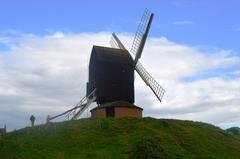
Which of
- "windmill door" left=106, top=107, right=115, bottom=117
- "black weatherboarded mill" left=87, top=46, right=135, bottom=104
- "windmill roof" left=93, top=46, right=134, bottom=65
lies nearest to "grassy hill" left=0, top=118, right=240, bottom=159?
"windmill door" left=106, top=107, right=115, bottom=117

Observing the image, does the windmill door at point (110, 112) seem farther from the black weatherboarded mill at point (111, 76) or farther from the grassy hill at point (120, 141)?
the grassy hill at point (120, 141)

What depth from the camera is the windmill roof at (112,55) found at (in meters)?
57.8

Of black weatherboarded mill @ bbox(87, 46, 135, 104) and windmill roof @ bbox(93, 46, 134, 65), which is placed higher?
windmill roof @ bbox(93, 46, 134, 65)

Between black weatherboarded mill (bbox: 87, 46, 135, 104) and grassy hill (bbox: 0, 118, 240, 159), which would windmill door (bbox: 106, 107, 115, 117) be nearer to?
black weatherboarded mill (bbox: 87, 46, 135, 104)

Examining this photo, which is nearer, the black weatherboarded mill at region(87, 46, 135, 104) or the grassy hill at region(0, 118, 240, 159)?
the grassy hill at region(0, 118, 240, 159)

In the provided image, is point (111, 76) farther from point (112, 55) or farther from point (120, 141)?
point (120, 141)

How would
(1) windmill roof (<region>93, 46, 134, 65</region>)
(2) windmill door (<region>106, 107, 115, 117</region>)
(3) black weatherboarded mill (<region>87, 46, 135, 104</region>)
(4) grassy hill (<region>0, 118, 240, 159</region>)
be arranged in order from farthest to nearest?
(1) windmill roof (<region>93, 46, 134, 65</region>), (3) black weatherboarded mill (<region>87, 46, 135, 104</region>), (2) windmill door (<region>106, 107, 115, 117</region>), (4) grassy hill (<region>0, 118, 240, 159</region>)

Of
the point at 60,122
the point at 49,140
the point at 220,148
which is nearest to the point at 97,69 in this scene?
the point at 60,122

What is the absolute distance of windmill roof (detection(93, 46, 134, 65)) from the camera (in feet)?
190

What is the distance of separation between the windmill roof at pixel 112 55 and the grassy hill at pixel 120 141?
8128 millimetres

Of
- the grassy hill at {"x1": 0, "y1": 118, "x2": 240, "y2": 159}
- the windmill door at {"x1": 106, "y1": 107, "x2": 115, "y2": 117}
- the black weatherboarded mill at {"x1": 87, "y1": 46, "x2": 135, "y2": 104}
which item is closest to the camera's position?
the grassy hill at {"x1": 0, "y1": 118, "x2": 240, "y2": 159}

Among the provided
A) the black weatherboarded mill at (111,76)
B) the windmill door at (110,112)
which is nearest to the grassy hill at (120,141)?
the windmill door at (110,112)

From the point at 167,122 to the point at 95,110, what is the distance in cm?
940

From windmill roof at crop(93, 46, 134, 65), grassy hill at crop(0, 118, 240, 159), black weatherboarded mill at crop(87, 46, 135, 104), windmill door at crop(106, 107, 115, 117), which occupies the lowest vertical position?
grassy hill at crop(0, 118, 240, 159)
